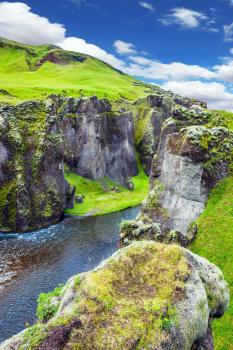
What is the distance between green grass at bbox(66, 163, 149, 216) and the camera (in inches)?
4801

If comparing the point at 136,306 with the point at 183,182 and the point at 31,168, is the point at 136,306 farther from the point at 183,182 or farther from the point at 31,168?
the point at 31,168

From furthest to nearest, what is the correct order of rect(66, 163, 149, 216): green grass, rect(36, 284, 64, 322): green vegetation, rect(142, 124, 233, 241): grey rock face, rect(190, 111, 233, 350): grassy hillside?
rect(66, 163, 149, 216): green grass → rect(142, 124, 233, 241): grey rock face → rect(190, 111, 233, 350): grassy hillside → rect(36, 284, 64, 322): green vegetation

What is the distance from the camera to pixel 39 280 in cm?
6725

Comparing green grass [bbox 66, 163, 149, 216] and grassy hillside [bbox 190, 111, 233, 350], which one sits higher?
grassy hillside [bbox 190, 111, 233, 350]

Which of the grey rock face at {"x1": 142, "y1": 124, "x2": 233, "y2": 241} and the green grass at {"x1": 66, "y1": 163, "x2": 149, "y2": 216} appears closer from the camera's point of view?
the grey rock face at {"x1": 142, "y1": 124, "x2": 233, "y2": 241}

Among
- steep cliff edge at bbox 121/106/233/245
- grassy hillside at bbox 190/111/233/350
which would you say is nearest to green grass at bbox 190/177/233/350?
grassy hillside at bbox 190/111/233/350

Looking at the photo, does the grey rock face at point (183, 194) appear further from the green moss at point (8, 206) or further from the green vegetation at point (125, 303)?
the green moss at point (8, 206)

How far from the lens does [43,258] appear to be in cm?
7838

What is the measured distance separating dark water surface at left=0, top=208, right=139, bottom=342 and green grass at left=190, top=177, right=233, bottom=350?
27.0 meters

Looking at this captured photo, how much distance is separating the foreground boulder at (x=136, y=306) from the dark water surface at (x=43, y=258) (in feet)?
122

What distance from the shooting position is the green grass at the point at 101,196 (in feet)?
400

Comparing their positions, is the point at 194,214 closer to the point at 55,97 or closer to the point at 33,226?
the point at 33,226

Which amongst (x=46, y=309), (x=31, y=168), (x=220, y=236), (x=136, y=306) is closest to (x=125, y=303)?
(x=136, y=306)

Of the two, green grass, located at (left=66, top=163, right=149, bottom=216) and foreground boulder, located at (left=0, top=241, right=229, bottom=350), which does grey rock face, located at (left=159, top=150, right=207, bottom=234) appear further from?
green grass, located at (left=66, top=163, right=149, bottom=216)
